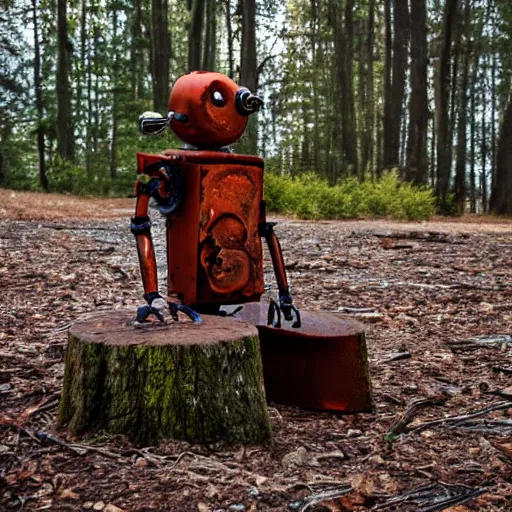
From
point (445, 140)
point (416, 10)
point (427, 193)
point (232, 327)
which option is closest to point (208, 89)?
point (232, 327)

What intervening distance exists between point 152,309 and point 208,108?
3.30 ft

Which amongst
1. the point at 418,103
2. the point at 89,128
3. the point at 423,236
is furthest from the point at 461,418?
the point at 89,128

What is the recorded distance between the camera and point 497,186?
1673 cm

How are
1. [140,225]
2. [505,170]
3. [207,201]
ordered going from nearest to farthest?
[140,225]
[207,201]
[505,170]

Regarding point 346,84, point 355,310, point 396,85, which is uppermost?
point 346,84

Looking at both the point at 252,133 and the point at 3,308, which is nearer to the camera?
the point at 3,308

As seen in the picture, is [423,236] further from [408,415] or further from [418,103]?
[408,415]

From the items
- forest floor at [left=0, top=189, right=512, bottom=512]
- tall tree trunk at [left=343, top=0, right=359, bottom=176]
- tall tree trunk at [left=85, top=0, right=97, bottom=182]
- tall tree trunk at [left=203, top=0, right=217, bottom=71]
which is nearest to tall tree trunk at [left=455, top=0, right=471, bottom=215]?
tall tree trunk at [left=343, top=0, right=359, bottom=176]

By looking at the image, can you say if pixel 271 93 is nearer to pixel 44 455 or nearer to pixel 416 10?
pixel 416 10

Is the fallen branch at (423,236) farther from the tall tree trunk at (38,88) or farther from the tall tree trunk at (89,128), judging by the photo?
the tall tree trunk at (38,88)

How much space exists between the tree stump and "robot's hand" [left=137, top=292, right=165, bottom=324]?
0.12 m

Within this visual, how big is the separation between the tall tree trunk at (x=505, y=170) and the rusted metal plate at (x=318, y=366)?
14.1 metres

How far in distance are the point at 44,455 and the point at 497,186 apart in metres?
15.8

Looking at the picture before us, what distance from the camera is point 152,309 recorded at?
9.37ft
